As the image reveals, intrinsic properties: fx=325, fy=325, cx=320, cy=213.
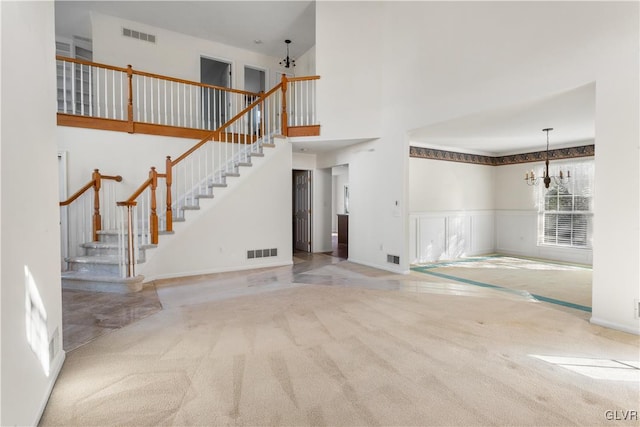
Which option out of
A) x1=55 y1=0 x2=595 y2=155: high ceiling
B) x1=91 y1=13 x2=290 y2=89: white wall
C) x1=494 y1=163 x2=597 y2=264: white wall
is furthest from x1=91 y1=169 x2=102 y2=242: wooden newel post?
x1=494 y1=163 x2=597 y2=264: white wall

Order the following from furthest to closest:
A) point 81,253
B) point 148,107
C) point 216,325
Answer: point 148,107 < point 81,253 < point 216,325

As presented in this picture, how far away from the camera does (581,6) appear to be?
3.33m

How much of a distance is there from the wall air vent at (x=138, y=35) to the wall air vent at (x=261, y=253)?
5.27 meters

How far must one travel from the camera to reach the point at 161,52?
732cm

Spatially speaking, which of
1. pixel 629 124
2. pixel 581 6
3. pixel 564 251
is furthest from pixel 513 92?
pixel 564 251

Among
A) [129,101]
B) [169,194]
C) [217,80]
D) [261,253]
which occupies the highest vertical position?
[217,80]

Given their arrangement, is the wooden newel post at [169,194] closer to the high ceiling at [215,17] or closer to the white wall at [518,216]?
the high ceiling at [215,17]

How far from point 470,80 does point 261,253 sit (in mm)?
4525

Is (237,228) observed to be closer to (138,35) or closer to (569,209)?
(138,35)

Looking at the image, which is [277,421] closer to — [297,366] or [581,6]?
[297,366]

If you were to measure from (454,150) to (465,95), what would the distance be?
3.15 metres

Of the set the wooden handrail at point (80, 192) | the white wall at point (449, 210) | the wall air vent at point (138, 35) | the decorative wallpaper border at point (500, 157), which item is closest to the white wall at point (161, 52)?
the wall air vent at point (138, 35)

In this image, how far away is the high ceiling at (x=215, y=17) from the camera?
648 centimetres

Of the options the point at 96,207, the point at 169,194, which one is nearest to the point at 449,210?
the point at 169,194
